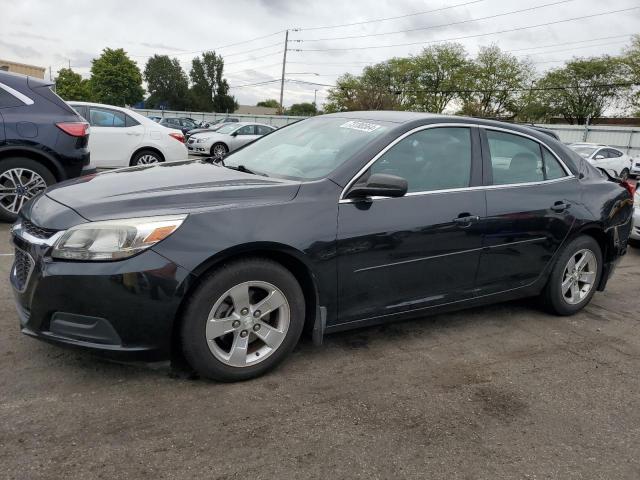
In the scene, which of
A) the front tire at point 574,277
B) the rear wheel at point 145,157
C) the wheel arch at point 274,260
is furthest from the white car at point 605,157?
the wheel arch at point 274,260

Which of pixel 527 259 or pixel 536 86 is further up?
pixel 536 86

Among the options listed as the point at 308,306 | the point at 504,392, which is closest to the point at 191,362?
the point at 308,306

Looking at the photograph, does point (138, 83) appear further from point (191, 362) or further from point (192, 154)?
point (191, 362)

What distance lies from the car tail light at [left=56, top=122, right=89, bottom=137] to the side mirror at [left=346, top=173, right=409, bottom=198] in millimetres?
4360

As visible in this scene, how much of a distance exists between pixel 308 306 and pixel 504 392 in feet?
4.07

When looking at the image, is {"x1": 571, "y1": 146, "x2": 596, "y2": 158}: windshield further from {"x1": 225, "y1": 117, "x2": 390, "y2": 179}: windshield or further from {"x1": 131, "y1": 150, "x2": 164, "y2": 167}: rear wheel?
{"x1": 225, "y1": 117, "x2": 390, "y2": 179}: windshield

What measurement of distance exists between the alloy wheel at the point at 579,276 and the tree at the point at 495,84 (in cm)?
7027

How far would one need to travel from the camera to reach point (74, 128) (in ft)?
20.4

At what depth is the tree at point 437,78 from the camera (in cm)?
7862

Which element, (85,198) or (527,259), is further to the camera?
(527,259)

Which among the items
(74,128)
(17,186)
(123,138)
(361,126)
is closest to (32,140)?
(74,128)

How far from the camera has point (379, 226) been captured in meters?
3.24

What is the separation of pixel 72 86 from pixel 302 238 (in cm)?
8210

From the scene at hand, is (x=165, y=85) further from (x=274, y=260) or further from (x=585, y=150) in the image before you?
(x=274, y=260)
